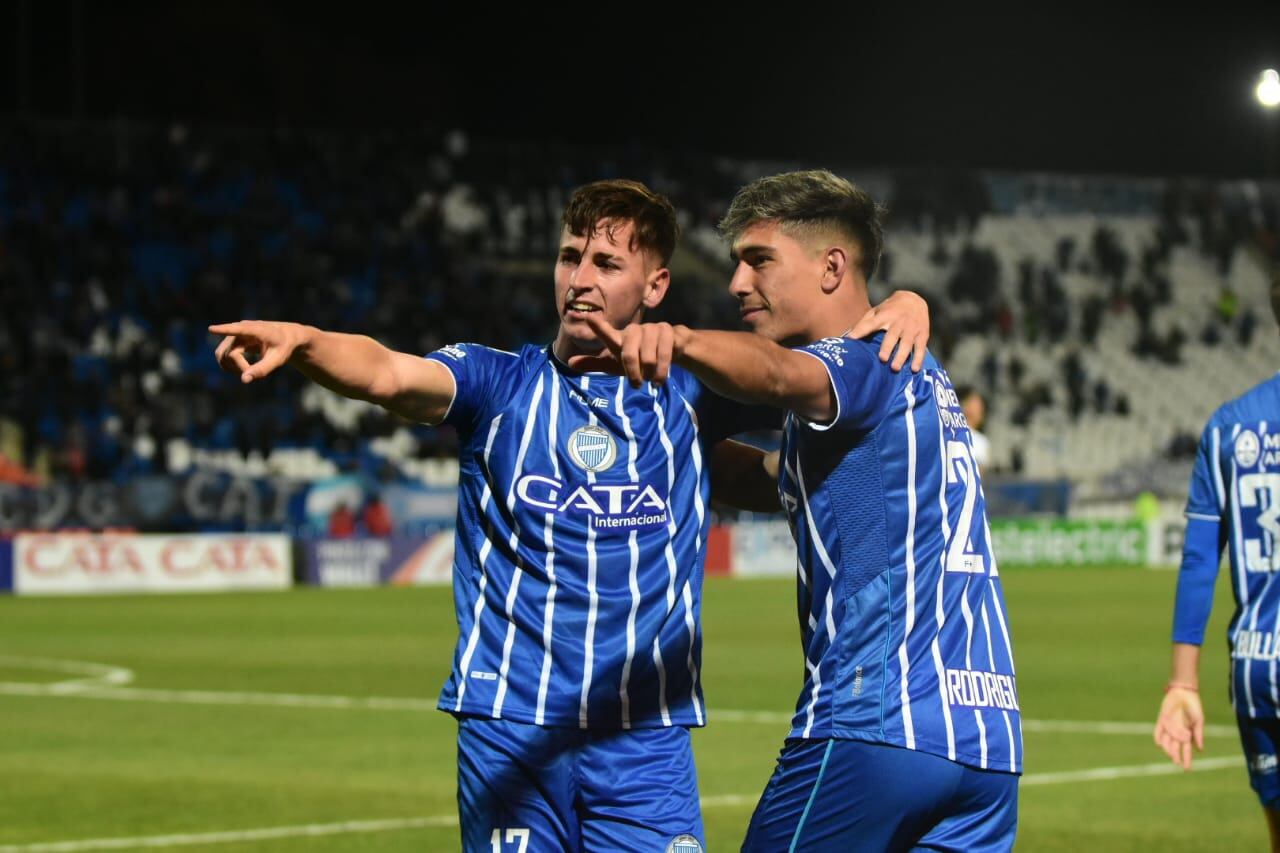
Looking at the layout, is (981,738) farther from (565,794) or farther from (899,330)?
(565,794)

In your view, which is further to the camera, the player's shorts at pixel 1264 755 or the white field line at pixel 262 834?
the white field line at pixel 262 834

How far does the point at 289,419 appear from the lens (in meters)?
33.1

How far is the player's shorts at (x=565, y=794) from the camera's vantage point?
A: 4.58m

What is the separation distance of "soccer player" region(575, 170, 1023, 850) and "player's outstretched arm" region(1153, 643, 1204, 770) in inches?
62.5

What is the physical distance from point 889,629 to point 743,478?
47.3 inches

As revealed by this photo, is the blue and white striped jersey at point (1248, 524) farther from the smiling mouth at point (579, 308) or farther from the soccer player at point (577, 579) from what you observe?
the smiling mouth at point (579, 308)

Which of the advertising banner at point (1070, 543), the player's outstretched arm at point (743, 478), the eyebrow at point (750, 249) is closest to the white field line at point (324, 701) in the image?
the player's outstretched arm at point (743, 478)

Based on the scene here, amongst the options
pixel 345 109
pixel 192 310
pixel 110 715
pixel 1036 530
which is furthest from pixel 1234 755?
pixel 345 109

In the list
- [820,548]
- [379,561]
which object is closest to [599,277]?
[820,548]

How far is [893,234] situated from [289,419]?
60.7 ft

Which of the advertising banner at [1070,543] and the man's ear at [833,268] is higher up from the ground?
the man's ear at [833,268]

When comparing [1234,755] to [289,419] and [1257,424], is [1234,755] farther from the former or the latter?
[289,419]

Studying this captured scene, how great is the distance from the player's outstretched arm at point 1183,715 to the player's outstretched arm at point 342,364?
2361 mm

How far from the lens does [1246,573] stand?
5383 millimetres
